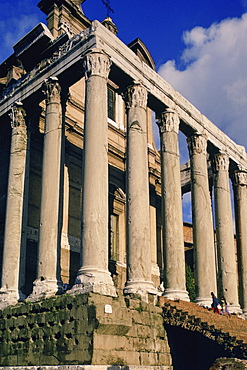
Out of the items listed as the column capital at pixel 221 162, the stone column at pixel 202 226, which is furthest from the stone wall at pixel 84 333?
the column capital at pixel 221 162

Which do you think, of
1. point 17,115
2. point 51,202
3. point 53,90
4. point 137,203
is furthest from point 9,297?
point 53,90

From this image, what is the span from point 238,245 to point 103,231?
40.0 ft

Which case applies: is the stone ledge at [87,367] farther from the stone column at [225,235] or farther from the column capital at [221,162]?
the column capital at [221,162]

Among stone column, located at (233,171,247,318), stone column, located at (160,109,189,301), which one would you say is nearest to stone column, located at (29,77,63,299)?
stone column, located at (160,109,189,301)

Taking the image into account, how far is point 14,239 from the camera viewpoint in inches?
779

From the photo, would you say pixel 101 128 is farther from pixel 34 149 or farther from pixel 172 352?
pixel 172 352

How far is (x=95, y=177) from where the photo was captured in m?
16.9

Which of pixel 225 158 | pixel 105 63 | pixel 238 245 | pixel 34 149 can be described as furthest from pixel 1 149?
pixel 238 245

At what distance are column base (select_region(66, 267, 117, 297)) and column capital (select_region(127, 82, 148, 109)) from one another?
7782 mm

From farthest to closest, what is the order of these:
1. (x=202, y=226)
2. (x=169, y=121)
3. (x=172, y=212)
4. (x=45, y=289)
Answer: (x=202, y=226)
(x=169, y=121)
(x=172, y=212)
(x=45, y=289)

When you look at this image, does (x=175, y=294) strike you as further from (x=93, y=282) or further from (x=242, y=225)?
(x=242, y=225)

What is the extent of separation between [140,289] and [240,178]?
12.6 metres

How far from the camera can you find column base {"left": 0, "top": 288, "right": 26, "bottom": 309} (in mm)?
18500

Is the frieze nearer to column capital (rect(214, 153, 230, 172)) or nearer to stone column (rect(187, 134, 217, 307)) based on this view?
stone column (rect(187, 134, 217, 307))
